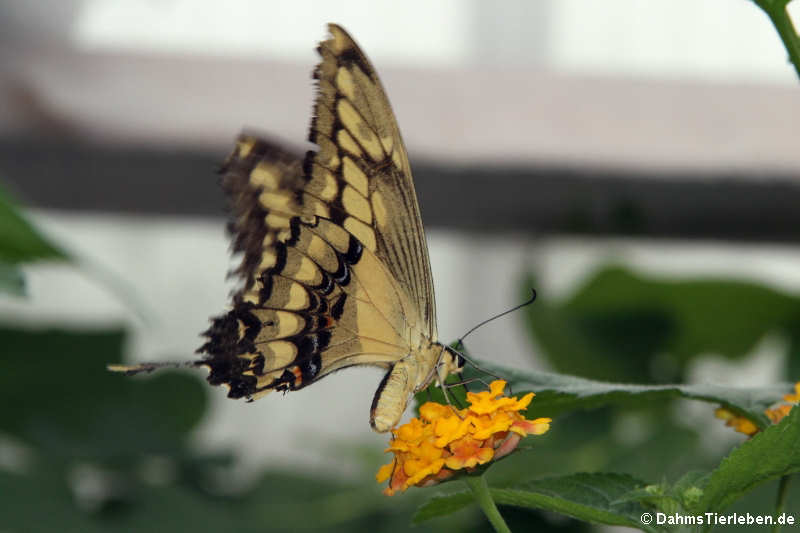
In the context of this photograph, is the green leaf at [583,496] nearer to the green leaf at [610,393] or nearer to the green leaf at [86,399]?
the green leaf at [610,393]

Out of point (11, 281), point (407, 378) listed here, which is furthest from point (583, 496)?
point (11, 281)

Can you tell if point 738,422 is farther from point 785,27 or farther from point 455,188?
point 455,188

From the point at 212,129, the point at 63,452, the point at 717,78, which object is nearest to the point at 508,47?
the point at 717,78

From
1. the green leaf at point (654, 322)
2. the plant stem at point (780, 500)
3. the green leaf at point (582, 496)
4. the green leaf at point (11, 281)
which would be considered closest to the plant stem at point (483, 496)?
the green leaf at point (582, 496)

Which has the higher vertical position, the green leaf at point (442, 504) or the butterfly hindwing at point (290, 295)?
the butterfly hindwing at point (290, 295)

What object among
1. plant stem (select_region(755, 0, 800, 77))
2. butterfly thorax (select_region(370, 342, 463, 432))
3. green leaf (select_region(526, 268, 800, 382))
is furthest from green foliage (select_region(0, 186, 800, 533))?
plant stem (select_region(755, 0, 800, 77))

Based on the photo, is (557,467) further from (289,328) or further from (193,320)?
(193,320)
